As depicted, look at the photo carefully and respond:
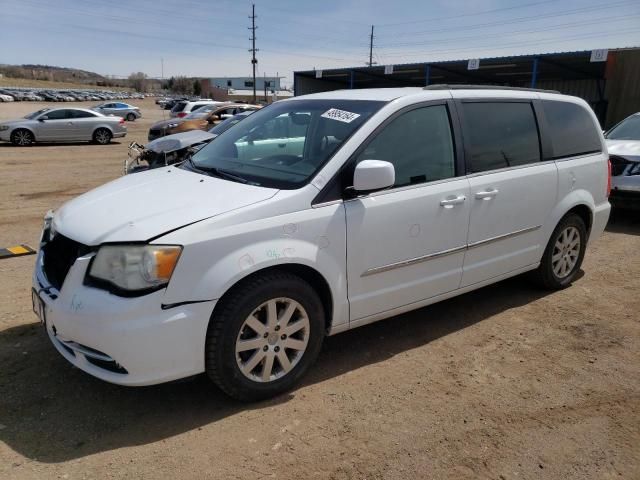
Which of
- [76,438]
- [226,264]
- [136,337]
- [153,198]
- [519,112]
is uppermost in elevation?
Result: [519,112]

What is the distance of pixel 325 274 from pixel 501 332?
5.83ft

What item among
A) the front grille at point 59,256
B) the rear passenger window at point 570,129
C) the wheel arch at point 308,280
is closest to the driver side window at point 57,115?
the front grille at point 59,256

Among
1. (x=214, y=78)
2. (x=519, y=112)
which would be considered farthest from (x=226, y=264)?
(x=214, y=78)

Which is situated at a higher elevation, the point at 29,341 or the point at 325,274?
the point at 325,274

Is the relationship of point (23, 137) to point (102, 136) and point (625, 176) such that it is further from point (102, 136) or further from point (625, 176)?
point (625, 176)

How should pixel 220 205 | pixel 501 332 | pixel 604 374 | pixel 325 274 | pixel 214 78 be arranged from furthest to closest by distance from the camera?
pixel 214 78 < pixel 501 332 < pixel 604 374 < pixel 325 274 < pixel 220 205

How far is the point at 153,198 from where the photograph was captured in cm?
316

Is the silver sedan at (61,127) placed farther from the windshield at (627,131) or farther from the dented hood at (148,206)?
the windshield at (627,131)

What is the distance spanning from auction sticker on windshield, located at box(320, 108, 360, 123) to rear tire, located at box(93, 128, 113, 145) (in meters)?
18.4

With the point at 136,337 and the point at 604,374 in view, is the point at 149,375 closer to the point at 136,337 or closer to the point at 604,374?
the point at 136,337

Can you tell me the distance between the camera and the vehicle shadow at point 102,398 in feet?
9.00

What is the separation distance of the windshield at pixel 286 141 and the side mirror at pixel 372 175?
0.25m

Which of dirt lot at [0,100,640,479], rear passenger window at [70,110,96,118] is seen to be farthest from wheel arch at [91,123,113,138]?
dirt lot at [0,100,640,479]

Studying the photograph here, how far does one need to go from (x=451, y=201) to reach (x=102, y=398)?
102 inches
